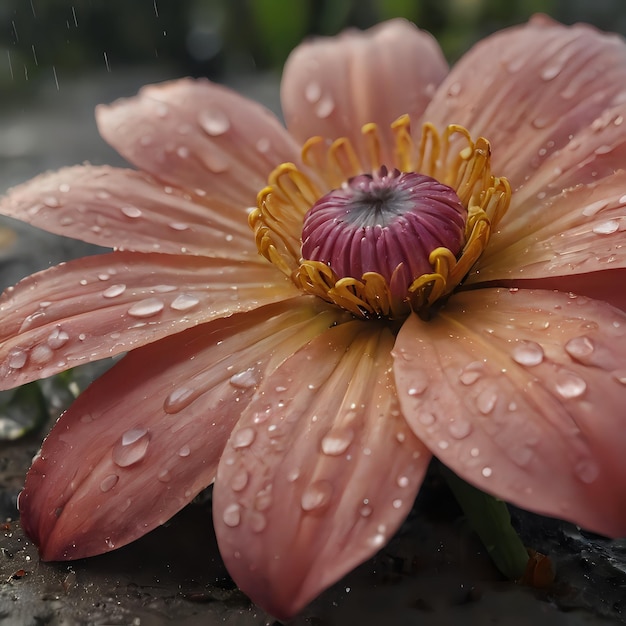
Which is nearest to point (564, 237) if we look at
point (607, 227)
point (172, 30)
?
point (607, 227)

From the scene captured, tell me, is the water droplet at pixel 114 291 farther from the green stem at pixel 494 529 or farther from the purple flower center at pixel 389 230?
the green stem at pixel 494 529

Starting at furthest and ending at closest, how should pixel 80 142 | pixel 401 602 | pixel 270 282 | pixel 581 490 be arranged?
pixel 80 142 < pixel 270 282 < pixel 401 602 < pixel 581 490

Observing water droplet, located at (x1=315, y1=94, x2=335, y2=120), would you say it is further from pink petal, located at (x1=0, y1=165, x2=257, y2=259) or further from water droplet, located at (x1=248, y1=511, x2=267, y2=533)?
water droplet, located at (x1=248, y1=511, x2=267, y2=533)

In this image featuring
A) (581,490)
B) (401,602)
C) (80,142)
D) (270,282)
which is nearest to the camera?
(581,490)

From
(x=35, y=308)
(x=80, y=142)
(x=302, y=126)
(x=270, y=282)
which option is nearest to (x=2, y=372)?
(x=35, y=308)

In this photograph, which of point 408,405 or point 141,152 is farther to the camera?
point 141,152

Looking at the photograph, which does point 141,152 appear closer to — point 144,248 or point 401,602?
point 144,248

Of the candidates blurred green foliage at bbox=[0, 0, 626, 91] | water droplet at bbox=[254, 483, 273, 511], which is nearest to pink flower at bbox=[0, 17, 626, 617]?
water droplet at bbox=[254, 483, 273, 511]
